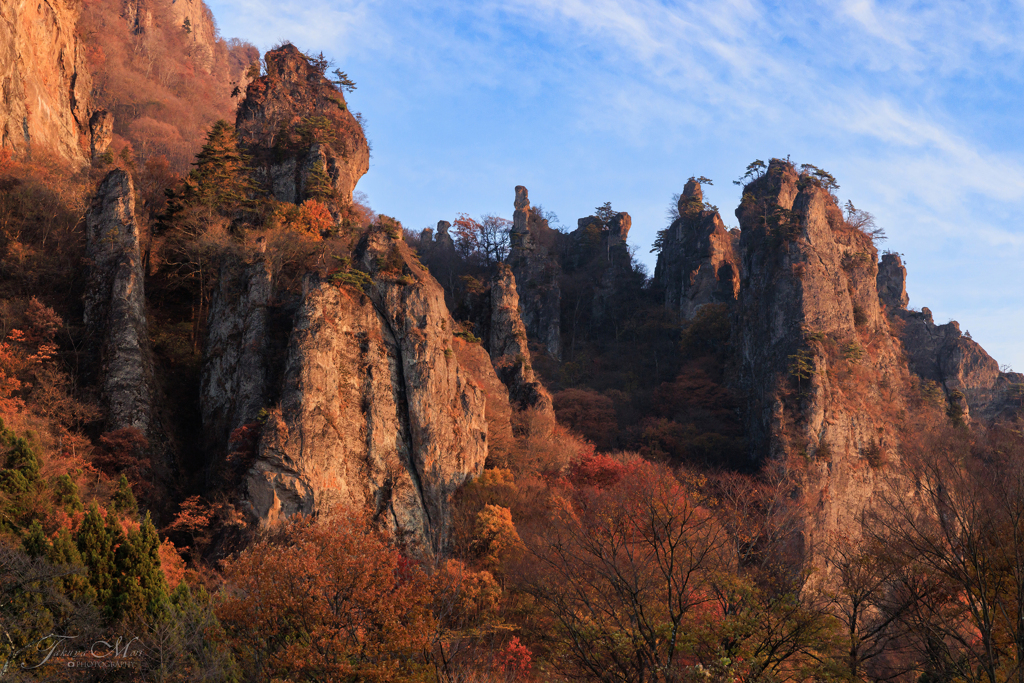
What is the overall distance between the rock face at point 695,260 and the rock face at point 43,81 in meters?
49.5

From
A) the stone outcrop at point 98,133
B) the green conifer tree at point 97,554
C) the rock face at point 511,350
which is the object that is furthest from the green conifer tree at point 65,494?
the stone outcrop at point 98,133

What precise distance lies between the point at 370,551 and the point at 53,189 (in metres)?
28.0

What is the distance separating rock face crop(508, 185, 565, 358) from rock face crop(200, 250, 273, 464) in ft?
108

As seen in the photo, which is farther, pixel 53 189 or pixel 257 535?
pixel 53 189

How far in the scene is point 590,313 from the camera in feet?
220

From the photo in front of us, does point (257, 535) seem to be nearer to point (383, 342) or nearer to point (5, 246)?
point (383, 342)

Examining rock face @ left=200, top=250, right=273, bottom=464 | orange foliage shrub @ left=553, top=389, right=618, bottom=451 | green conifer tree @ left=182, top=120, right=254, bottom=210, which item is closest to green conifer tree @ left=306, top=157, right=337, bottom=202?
green conifer tree @ left=182, top=120, right=254, bottom=210

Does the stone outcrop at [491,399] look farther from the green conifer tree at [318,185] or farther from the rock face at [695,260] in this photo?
the rock face at [695,260]

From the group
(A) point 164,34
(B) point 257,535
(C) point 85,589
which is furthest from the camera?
(A) point 164,34

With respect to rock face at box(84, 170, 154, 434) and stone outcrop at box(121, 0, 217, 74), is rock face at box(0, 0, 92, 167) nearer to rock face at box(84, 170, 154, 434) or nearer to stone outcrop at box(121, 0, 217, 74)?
rock face at box(84, 170, 154, 434)

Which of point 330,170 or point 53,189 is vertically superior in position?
point 330,170

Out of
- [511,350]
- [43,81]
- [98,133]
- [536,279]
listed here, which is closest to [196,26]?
[98,133]

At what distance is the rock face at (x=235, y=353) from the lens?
26625 millimetres

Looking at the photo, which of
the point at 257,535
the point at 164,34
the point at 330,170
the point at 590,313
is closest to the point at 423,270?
the point at 330,170
